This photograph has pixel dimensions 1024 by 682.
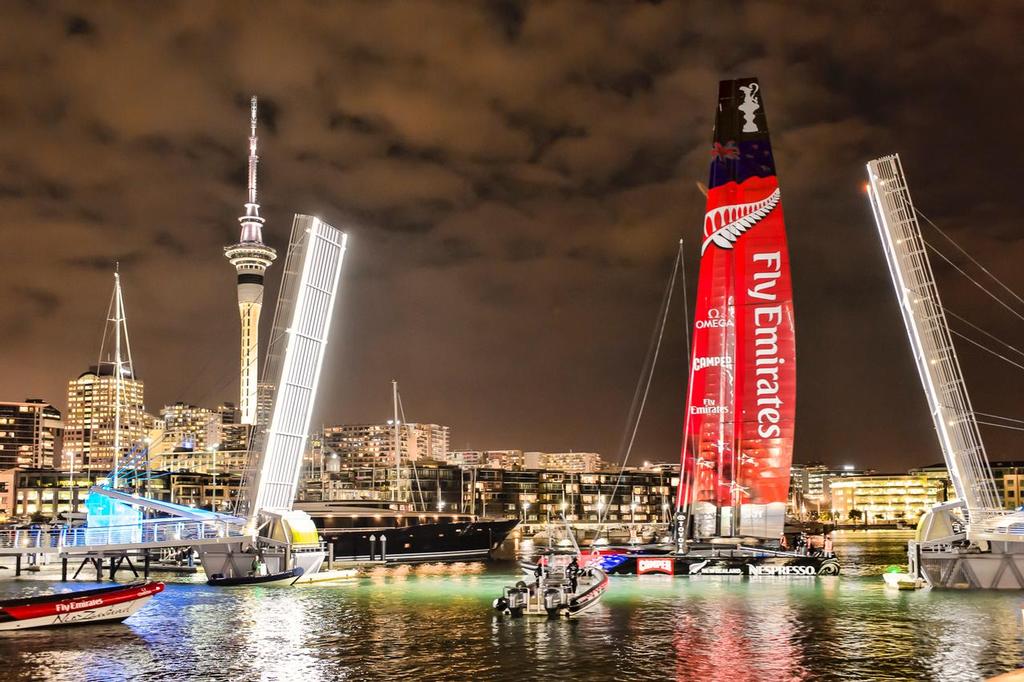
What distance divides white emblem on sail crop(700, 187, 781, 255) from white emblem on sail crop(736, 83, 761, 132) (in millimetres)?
3559

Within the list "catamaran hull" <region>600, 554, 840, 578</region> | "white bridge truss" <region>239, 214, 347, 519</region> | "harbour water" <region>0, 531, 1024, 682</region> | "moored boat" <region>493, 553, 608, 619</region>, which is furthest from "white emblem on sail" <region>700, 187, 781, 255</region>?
"moored boat" <region>493, 553, 608, 619</region>

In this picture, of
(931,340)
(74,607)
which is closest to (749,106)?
(931,340)

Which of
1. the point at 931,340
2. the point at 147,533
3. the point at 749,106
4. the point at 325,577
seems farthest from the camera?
the point at 147,533

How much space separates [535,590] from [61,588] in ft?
95.3

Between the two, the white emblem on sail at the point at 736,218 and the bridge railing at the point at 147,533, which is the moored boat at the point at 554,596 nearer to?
the bridge railing at the point at 147,533

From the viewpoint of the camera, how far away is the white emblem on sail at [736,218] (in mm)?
54844

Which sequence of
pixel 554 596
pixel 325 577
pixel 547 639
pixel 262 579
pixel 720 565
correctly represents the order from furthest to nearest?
pixel 325 577 < pixel 720 565 < pixel 262 579 < pixel 554 596 < pixel 547 639

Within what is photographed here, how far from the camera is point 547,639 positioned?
34.2 m

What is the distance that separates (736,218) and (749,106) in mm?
5949

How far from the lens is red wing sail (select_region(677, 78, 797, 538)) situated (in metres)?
54.9

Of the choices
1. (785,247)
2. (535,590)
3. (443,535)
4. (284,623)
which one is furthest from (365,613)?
(443,535)

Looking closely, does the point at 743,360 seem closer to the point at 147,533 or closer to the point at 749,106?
the point at 749,106

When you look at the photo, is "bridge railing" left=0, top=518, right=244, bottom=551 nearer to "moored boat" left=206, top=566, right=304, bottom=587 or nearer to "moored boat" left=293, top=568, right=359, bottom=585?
"moored boat" left=206, top=566, right=304, bottom=587

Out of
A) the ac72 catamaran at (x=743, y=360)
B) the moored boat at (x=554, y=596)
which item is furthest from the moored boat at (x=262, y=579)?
the ac72 catamaran at (x=743, y=360)
